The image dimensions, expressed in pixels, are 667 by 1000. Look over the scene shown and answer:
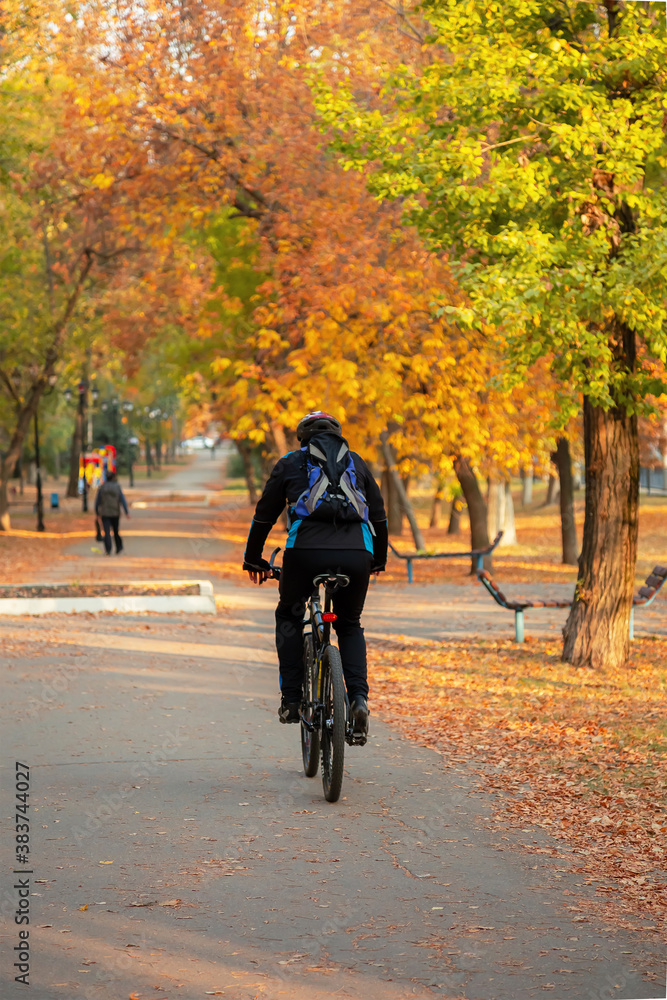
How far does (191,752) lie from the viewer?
7684mm

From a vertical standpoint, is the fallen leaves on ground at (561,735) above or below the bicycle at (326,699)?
below

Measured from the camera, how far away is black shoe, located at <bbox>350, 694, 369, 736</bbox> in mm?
6285

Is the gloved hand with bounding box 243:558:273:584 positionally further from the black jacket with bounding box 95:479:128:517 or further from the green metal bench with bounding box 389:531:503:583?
the black jacket with bounding box 95:479:128:517

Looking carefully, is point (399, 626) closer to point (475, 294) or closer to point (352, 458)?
point (475, 294)

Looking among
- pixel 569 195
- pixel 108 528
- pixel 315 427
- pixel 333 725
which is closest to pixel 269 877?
pixel 333 725

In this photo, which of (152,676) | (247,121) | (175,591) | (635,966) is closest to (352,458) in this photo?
(635,966)

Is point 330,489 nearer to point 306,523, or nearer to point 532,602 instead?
point 306,523

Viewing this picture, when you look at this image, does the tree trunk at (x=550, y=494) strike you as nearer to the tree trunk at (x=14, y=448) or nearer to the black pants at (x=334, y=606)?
the tree trunk at (x=14, y=448)

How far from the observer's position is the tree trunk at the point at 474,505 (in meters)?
22.7

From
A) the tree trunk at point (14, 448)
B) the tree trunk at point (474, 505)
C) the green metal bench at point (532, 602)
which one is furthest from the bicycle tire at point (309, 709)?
the tree trunk at point (14, 448)

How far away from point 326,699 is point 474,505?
17.2 metres

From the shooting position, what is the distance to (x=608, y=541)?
11.6 meters

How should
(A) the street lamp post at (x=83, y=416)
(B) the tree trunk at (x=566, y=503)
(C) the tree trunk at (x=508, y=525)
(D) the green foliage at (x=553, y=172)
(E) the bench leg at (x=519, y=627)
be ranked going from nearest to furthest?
(D) the green foliage at (x=553, y=172)
(E) the bench leg at (x=519, y=627)
(B) the tree trunk at (x=566, y=503)
(C) the tree trunk at (x=508, y=525)
(A) the street lamp post at (x=83, y=416)

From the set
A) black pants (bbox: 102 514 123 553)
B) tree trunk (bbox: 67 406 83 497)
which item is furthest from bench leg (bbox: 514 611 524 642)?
tree trunk (bbox: 67 406 83 497)
